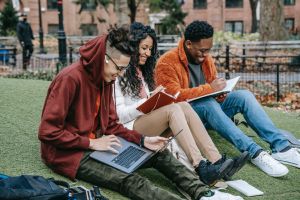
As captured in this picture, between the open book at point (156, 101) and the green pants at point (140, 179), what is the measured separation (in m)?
0.50

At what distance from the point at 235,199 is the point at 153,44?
1847mm

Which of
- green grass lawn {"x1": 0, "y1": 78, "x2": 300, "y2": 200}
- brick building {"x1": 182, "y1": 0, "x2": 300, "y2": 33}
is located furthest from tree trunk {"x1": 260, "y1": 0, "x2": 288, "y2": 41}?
brick building {"x1": 182, "y1": 0, "x2": 300, "y2": 33}

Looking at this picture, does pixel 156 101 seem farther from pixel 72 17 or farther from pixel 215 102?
pixel 72 17

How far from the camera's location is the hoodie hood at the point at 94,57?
13.5ft

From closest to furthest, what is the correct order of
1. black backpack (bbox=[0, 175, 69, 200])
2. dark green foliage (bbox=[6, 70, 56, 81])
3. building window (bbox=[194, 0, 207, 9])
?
1. black backpack (bbox=[0, 175, 69, 200])
2. dark green foliage (bbox=[6, 70, 56, 81])
3. building window (bbox=[194, 0, 207, 9])

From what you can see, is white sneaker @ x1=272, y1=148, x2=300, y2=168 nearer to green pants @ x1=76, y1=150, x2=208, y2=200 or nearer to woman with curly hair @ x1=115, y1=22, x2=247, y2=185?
woman with curly hair @ x1=115, y1=22, x2=247, y2=185

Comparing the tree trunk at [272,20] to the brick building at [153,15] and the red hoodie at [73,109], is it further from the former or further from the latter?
the brick building at [153,15]

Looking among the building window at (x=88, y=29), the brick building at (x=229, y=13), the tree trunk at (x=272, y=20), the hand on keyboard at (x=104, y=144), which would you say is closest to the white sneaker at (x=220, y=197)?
the hand on keyboard at (x=104, y=144)

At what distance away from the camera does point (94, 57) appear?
4.14 meters

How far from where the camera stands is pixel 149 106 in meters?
4.87

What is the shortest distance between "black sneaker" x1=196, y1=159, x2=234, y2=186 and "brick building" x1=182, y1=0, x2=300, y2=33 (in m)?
41.2

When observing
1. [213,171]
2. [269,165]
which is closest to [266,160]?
[269,165]

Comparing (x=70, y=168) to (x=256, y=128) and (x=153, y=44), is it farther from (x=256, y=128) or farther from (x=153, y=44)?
(x=256, y=128)

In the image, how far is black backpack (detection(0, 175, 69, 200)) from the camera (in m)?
3.42
